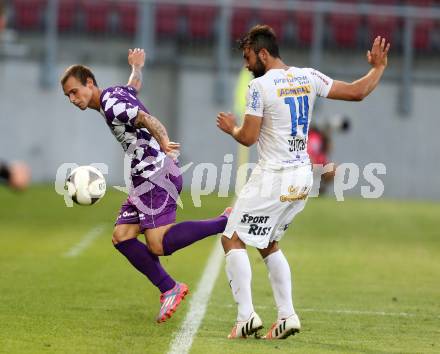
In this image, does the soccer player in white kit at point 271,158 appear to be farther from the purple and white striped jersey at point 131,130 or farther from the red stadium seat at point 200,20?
the red stadium seat at point 200,20

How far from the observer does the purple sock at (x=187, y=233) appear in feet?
29.0

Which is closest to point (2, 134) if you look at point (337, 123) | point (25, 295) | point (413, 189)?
point (337, 123)

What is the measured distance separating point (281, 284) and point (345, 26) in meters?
22.8

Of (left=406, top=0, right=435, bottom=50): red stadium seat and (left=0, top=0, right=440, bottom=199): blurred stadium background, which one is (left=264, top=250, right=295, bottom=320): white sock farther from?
(left=406, top=0, right=435, bottom=50): red stadium seat

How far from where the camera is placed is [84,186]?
8883mm

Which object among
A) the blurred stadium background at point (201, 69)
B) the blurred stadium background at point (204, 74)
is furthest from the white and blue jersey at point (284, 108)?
the blurred stadium background at point (201, 69)

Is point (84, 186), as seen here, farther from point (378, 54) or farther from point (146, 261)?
point (378, 54)

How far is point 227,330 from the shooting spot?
8477 mm

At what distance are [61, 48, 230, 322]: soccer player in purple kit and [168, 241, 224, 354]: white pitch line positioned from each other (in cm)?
25

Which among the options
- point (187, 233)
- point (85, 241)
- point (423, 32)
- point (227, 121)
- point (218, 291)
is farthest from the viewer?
point (423, 32)

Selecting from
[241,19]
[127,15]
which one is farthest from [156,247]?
[241,19]

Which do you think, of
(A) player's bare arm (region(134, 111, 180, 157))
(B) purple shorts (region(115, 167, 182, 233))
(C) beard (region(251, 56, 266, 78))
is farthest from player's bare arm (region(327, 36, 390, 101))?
(B) purple shorts (region(115, 167, 182, 233))

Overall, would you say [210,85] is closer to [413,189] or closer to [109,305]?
[413,189]

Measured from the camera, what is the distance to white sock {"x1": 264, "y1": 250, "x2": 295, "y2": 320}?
8078 mm
